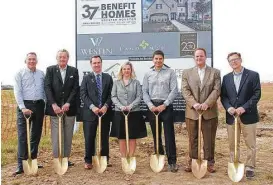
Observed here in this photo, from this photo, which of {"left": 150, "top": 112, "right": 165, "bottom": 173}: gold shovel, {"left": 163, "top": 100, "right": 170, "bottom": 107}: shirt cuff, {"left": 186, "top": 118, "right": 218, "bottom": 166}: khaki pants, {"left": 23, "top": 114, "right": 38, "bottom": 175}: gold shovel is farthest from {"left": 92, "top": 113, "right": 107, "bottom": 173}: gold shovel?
{"left": 186, "top": 118, "right": 218, "bottom": 166}: khaki pants

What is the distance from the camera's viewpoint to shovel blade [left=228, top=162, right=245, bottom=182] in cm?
553

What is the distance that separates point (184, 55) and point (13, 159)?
150 inches

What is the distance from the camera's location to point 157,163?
613 centimetres

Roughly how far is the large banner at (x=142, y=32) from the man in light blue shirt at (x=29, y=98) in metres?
1.69

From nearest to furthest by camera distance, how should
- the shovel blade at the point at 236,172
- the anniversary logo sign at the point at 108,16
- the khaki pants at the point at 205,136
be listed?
1. the shovel blade at the point at 236,172
2. the khaki pants at the point at 205,136
3. the anniversary logo sign at the point at 108,16

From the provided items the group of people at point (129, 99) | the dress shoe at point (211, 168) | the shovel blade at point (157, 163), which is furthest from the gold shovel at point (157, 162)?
the dress shoe at point (211, 168)

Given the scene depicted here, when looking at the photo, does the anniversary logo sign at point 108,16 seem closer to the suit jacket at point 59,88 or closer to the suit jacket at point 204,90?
the suit jacket at point 59,88

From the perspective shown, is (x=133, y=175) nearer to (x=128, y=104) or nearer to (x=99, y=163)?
(x=99, y=163)

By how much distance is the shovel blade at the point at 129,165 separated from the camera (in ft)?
19.8

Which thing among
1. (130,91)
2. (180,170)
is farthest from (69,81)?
(180,170)

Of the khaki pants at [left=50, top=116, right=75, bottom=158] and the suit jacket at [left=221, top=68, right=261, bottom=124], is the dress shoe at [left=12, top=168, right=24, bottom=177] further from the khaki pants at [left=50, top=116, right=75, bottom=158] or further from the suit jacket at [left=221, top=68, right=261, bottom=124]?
the suit jacket at [left=221, top=68, right=261, bottom=124]

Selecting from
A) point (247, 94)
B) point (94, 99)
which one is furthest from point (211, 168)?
point (94, 99)

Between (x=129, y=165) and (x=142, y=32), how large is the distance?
2718 millimetres

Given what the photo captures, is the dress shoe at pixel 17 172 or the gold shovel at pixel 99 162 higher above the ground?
the gold shovel at pixel 99 162
